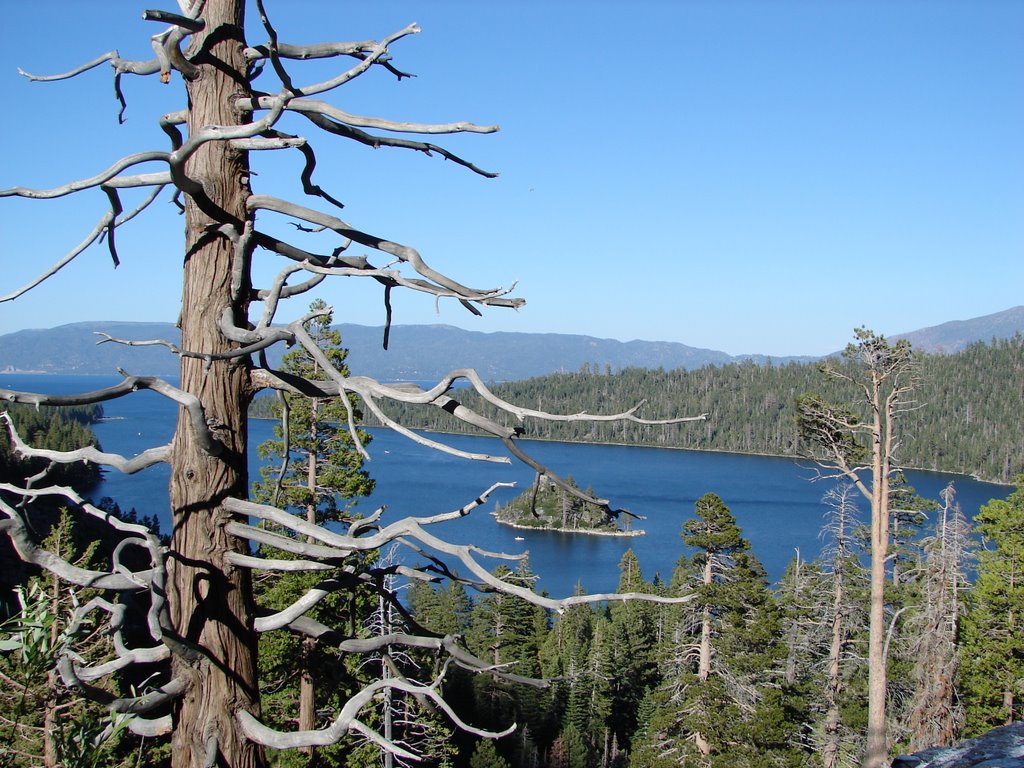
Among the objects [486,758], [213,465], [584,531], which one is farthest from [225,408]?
[584,531]

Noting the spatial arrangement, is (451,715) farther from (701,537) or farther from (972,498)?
(972,498)

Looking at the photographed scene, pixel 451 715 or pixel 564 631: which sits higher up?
pixel 451 715

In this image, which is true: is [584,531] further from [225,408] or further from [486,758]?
[225,408]

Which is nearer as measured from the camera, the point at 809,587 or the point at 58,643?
the point at 58,643

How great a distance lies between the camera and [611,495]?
77938mm

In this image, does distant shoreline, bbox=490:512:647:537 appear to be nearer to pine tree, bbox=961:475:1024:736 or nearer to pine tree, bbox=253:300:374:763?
pine tree, bbox=961:475:1024:736

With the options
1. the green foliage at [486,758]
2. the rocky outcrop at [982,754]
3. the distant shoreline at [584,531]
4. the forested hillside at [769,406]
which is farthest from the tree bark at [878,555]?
the forested hillside at [769,406]

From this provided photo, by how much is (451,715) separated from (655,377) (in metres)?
180

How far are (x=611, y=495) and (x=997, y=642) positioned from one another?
60135 millimetres

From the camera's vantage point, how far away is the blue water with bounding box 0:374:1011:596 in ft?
192

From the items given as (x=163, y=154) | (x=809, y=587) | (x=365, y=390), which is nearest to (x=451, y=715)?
(x=365, y=390)

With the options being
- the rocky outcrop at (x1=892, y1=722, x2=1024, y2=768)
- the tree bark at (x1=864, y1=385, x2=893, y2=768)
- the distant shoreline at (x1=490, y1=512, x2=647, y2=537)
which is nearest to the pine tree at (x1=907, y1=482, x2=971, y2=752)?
the tree bark at (x1=864, y1=385, x2=893, y2=768)

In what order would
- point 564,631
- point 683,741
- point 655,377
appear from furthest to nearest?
point 655,377, point 564,631, point 683,741

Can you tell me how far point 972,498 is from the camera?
→ 8700 cm
